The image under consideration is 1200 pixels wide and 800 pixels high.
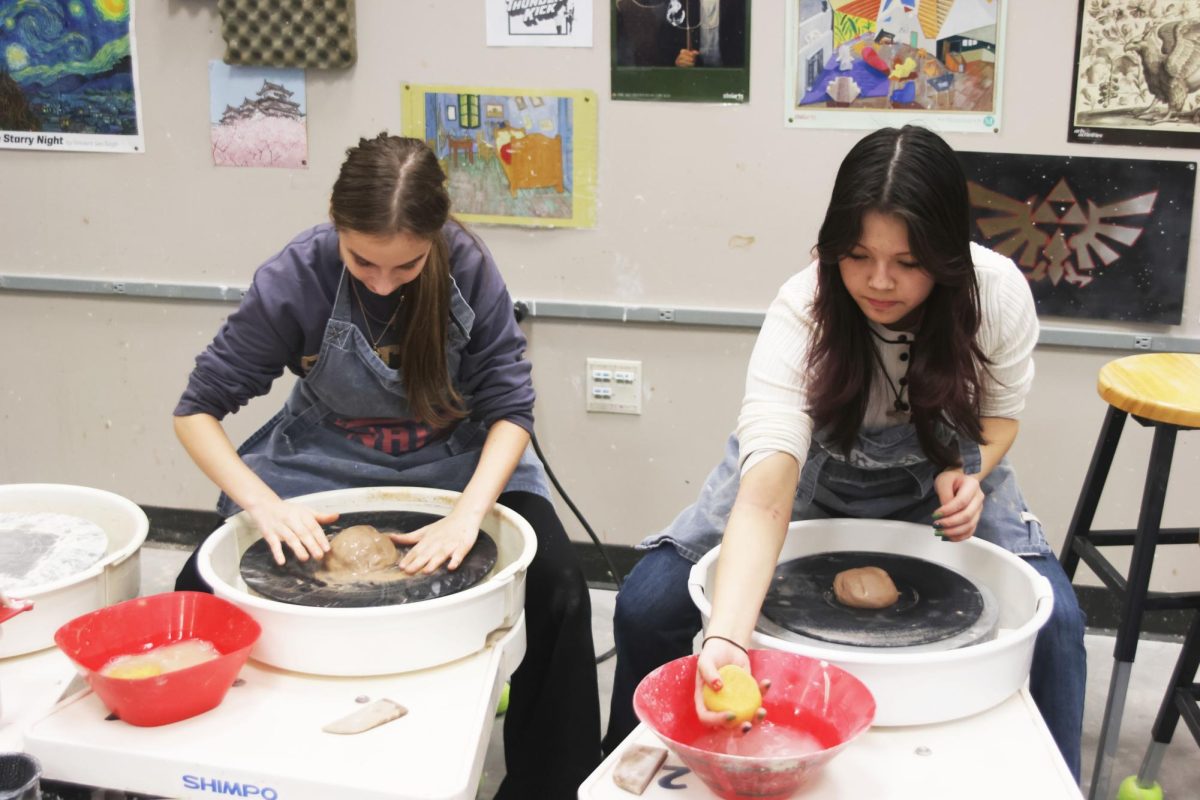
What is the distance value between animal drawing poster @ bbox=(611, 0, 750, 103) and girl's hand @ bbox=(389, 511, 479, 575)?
1150 mm

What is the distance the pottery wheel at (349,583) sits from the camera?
141cm

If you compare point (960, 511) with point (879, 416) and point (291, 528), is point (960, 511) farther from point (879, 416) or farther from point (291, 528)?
point (291, 528)

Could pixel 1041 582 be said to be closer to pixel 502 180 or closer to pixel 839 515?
pixel 839 515

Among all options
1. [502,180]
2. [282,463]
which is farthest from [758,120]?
[282,463]

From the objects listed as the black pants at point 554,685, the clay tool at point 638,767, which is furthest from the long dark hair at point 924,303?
the clay tool at point 638,767

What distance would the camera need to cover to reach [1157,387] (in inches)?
69.5

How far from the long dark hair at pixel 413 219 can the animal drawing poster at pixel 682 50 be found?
82cm

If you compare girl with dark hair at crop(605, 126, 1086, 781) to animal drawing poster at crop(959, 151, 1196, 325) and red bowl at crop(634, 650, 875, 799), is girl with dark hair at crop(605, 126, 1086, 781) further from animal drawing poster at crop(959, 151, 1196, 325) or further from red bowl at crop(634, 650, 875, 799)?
animal drawing poster at crop(959, 151, 1196, 325)

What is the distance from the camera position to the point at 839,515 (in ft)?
5.73

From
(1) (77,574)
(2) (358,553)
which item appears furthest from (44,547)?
(2) (358,553)

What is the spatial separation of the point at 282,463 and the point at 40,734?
68 cm

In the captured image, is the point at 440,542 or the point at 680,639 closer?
the point at 440,542

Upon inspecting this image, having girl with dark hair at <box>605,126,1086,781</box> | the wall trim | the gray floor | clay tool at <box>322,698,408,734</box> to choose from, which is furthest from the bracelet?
the wall trim

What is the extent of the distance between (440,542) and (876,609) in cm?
57
